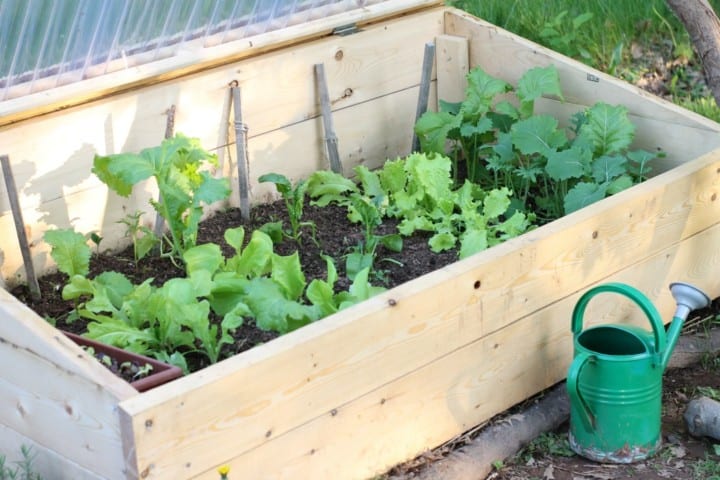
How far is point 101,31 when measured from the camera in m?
3.30

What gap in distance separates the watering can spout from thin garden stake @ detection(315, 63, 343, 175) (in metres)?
1.22

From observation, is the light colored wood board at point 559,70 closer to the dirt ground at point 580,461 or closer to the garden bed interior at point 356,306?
the garden bed interior at point 356,306

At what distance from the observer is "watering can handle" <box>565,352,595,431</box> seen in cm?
290

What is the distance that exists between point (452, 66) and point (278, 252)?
1086mm

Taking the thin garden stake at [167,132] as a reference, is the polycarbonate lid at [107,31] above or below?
above

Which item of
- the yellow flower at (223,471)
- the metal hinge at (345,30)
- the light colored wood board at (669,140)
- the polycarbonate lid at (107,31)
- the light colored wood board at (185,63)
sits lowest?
the yellow flower at (223,471)

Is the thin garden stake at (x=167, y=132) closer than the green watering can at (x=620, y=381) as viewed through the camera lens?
No

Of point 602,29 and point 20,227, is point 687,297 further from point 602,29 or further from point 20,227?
point 602,29

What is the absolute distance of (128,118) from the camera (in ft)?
11.1

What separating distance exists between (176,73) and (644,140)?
1.51 meters

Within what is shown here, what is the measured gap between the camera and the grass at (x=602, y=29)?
4.89 metres

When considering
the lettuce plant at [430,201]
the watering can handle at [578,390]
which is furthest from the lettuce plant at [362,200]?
the watering can handle at [578,390]

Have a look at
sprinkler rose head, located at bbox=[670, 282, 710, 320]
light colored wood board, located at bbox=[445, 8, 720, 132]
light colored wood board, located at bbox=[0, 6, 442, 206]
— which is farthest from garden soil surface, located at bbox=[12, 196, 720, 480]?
light colored wood board, located at bbox=[445, 8, 720, 132]

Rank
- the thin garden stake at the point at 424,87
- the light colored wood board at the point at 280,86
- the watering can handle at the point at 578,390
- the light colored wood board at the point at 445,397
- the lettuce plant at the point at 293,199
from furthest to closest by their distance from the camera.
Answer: the thin garden stake at the point at 424,87, the lettuce plant at the point at 293,199, the light colored wood board at the point at 280,86, the watering can handle at the point at 578,390, the light colored wood board at the point at 445,397
